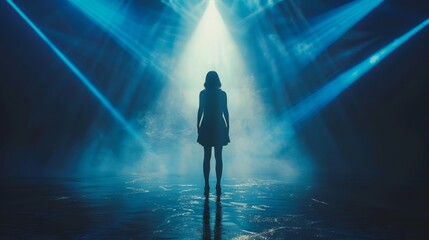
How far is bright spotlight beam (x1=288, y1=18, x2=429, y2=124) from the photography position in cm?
1031

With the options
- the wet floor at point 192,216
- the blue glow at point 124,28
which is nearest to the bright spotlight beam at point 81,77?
the blue glow at point 124,28

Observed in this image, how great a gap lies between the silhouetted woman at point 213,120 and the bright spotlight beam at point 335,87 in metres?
7.29

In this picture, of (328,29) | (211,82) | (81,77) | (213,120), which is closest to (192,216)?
(213,120)

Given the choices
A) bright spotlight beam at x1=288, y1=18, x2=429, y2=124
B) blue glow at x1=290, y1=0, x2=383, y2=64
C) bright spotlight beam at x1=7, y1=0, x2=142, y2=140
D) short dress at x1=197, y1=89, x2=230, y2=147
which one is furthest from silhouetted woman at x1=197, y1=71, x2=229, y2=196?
bright spotlight beam at x1=7, y1=0, x2=142, y2=140

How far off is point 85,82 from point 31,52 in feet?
5.64

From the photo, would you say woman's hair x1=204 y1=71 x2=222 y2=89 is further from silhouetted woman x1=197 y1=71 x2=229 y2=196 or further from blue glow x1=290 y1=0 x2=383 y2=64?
blue glow x1=290 y1=0 x2=383 y2=64

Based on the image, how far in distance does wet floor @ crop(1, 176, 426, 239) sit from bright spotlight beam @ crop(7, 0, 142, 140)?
6856 millimetres

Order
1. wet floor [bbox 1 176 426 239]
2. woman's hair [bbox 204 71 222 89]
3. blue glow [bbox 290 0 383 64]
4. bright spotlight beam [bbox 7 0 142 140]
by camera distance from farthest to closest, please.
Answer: blue glow [bbox 290 0 383 64]
bright spotlight beam [bbox 7 0 142 140]
woman's hair [bbox 204 71 222 89]
wet floor [bbox 1 176 426 239]

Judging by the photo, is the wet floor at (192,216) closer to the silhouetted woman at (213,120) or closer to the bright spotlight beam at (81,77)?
the silhouetted woman at (213,120)

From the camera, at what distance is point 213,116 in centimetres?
482

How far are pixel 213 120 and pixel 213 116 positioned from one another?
56mm

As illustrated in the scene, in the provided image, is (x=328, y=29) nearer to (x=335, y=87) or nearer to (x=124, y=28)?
(x=335, y=87)

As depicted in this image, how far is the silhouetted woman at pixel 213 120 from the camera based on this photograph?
4719 millimetres

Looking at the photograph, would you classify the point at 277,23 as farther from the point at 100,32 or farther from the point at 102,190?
the point at 102,190
